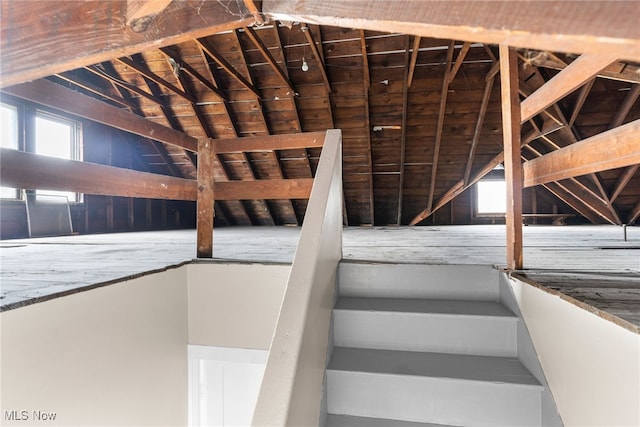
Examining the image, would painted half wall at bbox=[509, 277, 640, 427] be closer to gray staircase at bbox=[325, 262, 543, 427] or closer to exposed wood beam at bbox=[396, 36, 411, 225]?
gray staircase at bbox=[325, 262, 543, 427]

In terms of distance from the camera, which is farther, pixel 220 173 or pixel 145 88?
pixel 220 173

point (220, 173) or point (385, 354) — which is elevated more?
point (220, 173)

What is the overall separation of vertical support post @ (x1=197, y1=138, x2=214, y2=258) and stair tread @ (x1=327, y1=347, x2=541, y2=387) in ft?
3.54

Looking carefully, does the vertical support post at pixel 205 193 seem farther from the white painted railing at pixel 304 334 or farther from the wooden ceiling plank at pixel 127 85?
the wooden ceiling plank at pixel 127 85

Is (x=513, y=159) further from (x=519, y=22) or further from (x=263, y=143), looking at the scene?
(x=263, y=143)

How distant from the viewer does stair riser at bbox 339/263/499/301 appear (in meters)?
1.52

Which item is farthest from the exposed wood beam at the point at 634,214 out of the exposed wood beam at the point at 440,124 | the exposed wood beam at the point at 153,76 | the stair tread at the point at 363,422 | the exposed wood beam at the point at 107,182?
the exposed wood beam at the point at 153,76


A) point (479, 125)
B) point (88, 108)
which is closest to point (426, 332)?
point (88, 108)

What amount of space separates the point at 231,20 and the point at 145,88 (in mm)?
5741

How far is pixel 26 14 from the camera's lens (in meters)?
0.70

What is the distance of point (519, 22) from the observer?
0.39m

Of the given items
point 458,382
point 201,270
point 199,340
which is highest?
point 201,270

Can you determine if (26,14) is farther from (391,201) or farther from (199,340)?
(391,201)

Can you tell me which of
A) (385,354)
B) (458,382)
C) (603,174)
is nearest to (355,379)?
(385,354)
